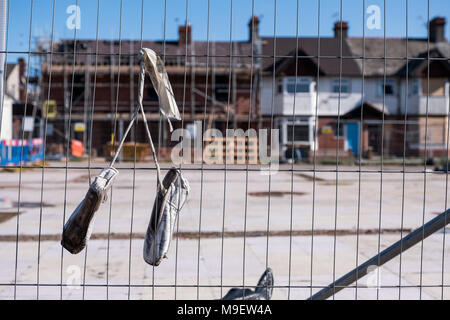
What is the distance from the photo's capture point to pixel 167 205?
317cm

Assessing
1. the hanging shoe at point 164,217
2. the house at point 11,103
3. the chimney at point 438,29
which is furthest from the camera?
the chimney at point 438,29

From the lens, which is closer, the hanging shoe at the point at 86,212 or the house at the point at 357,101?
the hanging shoe at the point at 86,212

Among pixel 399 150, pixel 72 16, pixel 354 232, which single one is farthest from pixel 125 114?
pixel 72 16

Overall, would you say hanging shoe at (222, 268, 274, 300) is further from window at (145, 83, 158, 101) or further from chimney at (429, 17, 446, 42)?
→ chimney at (429, 17, 446, 42)

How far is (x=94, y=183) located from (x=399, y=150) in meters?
30.8

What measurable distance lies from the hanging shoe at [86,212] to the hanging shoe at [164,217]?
13.1 inches

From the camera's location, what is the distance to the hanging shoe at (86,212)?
114 inches

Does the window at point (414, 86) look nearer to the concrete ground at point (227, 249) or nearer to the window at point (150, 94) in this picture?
the window at point (150, 94)

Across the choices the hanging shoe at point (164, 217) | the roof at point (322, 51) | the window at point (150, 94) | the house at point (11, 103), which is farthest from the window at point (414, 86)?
the hanging shoe at point (164, 217)

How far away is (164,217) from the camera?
3.16 metres

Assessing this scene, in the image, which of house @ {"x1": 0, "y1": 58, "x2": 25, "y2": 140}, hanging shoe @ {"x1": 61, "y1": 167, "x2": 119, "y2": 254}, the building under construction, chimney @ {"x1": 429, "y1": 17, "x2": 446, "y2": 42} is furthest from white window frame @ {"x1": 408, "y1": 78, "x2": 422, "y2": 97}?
hanging shoe @ {"x1": 61, "y1": 167, "x2": 119, "y2": 254}

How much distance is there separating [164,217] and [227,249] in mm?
4203

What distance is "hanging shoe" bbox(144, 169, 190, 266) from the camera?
3111mm
